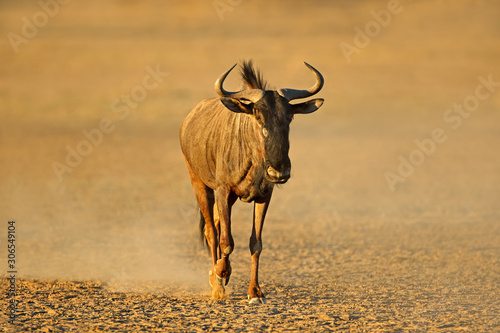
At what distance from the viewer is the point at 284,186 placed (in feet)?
59.5

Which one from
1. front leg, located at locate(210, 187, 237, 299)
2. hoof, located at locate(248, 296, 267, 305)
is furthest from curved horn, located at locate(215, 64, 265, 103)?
hoof, located at locate(248, 296, 267, 305)

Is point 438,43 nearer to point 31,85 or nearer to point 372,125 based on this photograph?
point 372,125

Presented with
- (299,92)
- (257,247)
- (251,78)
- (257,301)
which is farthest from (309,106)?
(257,301)

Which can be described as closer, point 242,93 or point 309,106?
point 242,93

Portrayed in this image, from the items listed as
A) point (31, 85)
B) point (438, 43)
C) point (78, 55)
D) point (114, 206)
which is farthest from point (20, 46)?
point (114, 206)

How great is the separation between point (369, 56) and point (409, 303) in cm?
2834

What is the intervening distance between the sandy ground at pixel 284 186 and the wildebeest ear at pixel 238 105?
2.00 meters

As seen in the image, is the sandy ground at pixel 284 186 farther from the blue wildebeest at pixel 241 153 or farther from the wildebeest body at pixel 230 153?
the wildebeest body at pixel 230 153

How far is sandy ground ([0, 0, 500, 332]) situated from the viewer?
8.96 meters

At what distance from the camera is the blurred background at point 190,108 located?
46.2 feet

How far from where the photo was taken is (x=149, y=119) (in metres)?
28.5

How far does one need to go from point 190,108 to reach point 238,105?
2062 cm

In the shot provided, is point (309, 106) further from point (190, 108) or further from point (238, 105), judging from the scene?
point (190, 108)

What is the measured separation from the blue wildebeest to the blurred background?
5.32 feet
